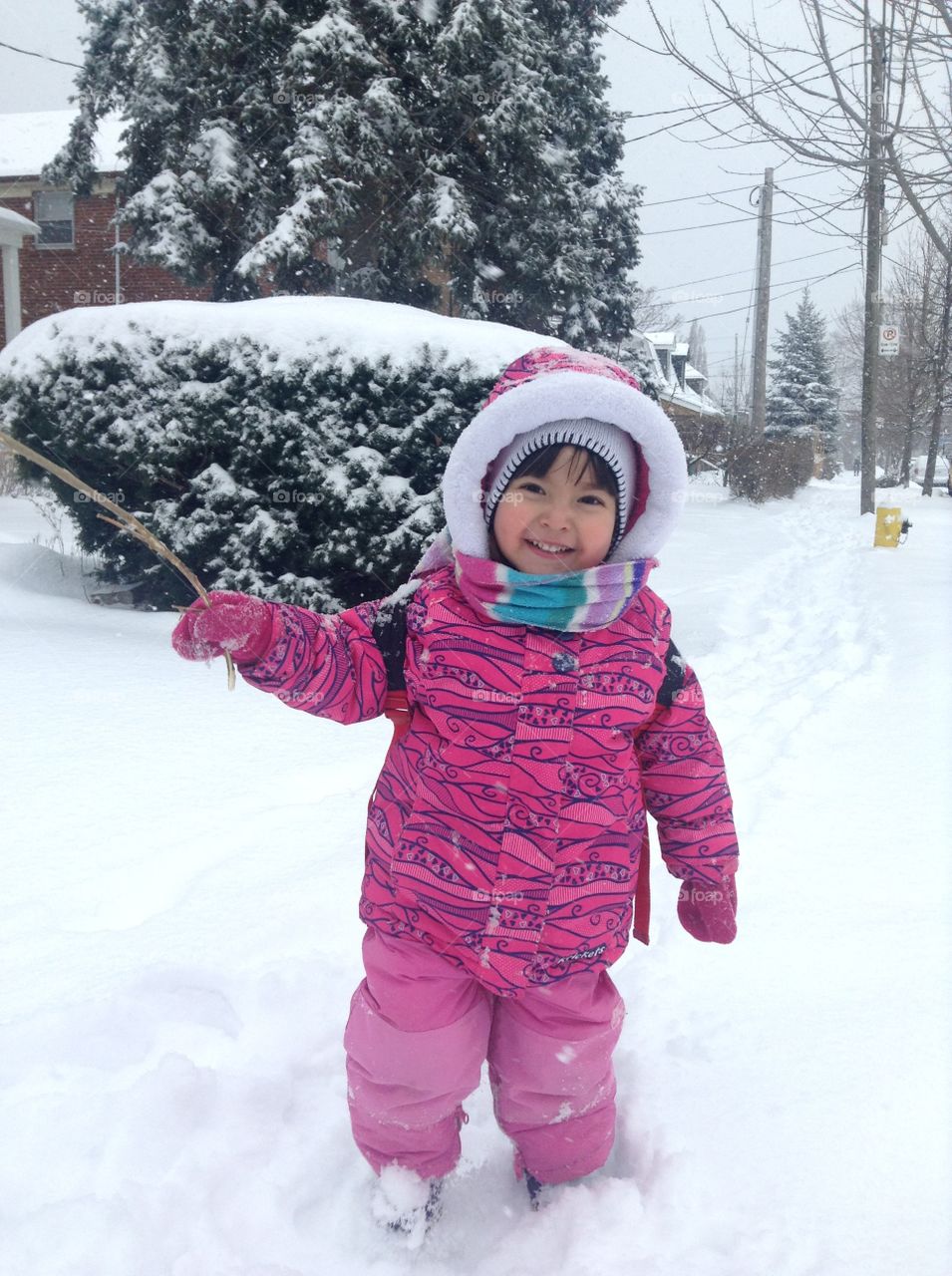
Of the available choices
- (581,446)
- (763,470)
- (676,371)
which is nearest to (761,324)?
(763,470)

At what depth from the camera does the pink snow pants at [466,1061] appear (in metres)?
1.47

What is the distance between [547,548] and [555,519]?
48 mm

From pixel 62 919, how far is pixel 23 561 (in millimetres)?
4489

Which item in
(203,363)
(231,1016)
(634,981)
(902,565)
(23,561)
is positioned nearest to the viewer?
(231,1016)

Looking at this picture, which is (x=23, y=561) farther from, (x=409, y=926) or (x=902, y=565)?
(x=902, y=565)

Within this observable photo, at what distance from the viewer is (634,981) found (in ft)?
6.94

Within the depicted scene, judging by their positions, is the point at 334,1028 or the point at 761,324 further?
the point at 761,324

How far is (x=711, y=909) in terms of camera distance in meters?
1.65

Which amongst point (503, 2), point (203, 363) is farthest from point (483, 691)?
point (503, 2)

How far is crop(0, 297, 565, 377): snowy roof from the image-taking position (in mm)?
4738

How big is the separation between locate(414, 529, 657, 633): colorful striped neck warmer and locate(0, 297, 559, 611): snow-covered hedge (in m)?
3.47

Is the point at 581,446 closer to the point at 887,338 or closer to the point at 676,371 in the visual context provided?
the point at 887,338

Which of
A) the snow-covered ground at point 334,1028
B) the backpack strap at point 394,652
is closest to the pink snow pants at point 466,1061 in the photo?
the snow-covered ground at point 334,1028

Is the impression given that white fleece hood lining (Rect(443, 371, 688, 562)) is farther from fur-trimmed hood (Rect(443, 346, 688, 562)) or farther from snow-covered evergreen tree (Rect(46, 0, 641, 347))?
snow-covered evergreen tree (Rect(46, 0, 641, 347))
